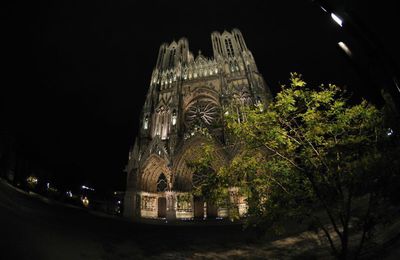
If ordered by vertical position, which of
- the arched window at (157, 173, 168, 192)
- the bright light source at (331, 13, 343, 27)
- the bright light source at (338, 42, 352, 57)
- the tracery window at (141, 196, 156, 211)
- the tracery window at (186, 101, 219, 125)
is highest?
the tracery window at (186, 101, 219, 125)

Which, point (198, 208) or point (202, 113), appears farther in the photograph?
point (202, 113)

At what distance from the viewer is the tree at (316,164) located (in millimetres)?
6822

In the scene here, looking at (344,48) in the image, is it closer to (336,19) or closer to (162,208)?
(336,19)

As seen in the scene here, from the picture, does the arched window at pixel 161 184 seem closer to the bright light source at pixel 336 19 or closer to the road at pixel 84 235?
the road at pixel 84 235

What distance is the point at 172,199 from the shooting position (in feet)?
84.0

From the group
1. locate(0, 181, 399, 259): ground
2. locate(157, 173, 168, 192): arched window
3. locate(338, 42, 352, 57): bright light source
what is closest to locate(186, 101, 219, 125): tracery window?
locate(157, 173, 168, 192): arched window

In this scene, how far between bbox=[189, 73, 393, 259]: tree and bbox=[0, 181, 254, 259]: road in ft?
22.0

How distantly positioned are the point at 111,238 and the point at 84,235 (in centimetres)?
154

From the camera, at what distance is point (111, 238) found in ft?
44.2

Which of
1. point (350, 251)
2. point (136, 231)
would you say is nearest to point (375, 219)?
point (350, 251)

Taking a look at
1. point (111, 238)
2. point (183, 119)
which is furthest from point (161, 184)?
point (111, 238)

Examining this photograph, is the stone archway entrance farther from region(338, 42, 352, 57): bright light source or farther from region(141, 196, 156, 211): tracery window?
region(338, 42, 352, 57): bright light source

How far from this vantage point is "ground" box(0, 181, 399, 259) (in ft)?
30.4

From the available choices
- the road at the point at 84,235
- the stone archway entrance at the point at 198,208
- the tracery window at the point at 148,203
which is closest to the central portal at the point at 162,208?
the tracery window at the point at 148,203
